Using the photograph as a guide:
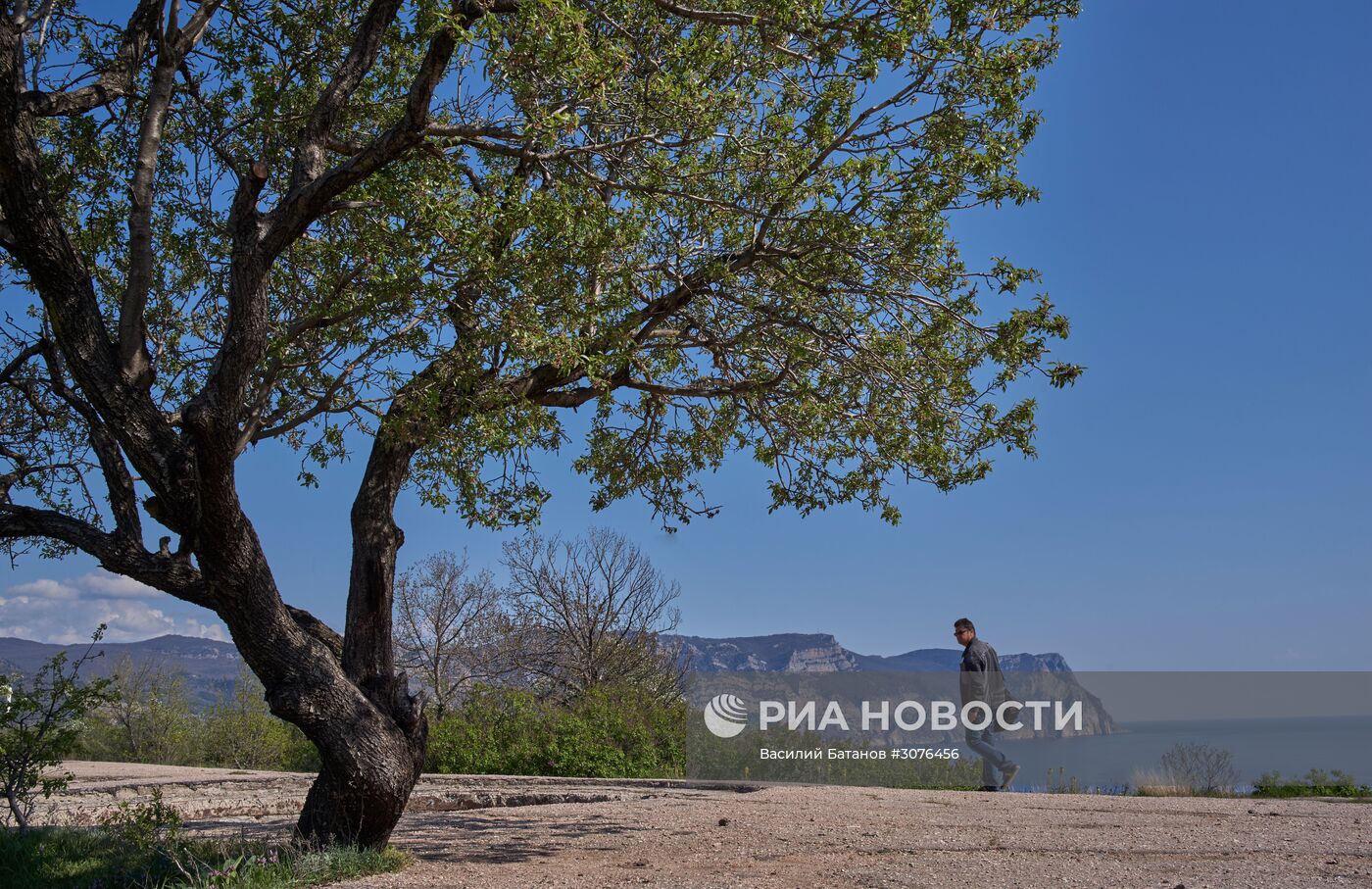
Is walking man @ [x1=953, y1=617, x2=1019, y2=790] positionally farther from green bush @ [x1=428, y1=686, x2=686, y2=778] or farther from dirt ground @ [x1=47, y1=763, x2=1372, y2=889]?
green bush @ [x1=428, y1=686, x2=686, y2=778]

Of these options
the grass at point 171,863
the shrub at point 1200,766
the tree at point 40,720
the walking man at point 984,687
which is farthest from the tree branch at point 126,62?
the shrub at point 1200,766

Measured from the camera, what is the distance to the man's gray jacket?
1059 cm

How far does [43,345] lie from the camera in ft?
23.9

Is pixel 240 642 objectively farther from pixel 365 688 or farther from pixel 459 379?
pixel 459 379

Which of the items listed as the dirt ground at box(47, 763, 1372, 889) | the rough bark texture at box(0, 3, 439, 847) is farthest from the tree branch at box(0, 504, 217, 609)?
the dirt ground at box(47, 763, 1372, 889)

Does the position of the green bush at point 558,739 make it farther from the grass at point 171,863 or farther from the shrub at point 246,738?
the grass at point 171,863

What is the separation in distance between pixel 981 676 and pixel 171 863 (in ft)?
25.0

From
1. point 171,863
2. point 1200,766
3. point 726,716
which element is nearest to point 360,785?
point 171,863

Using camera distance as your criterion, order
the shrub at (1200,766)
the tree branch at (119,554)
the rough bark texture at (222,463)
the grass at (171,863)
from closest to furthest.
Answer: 1. the grass at (171,863)
2. the rough bark texture at (222,463)
3. the tree branch at (119,554)
4. the shrub at (1200,766)

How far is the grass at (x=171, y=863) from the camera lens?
18.3ft

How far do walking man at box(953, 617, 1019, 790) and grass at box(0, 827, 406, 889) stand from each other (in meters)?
6.28

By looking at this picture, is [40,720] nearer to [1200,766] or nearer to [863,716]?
[863,716]

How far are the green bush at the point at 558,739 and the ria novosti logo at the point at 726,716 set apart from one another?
1063 millimetres

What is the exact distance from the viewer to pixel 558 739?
14.2m
